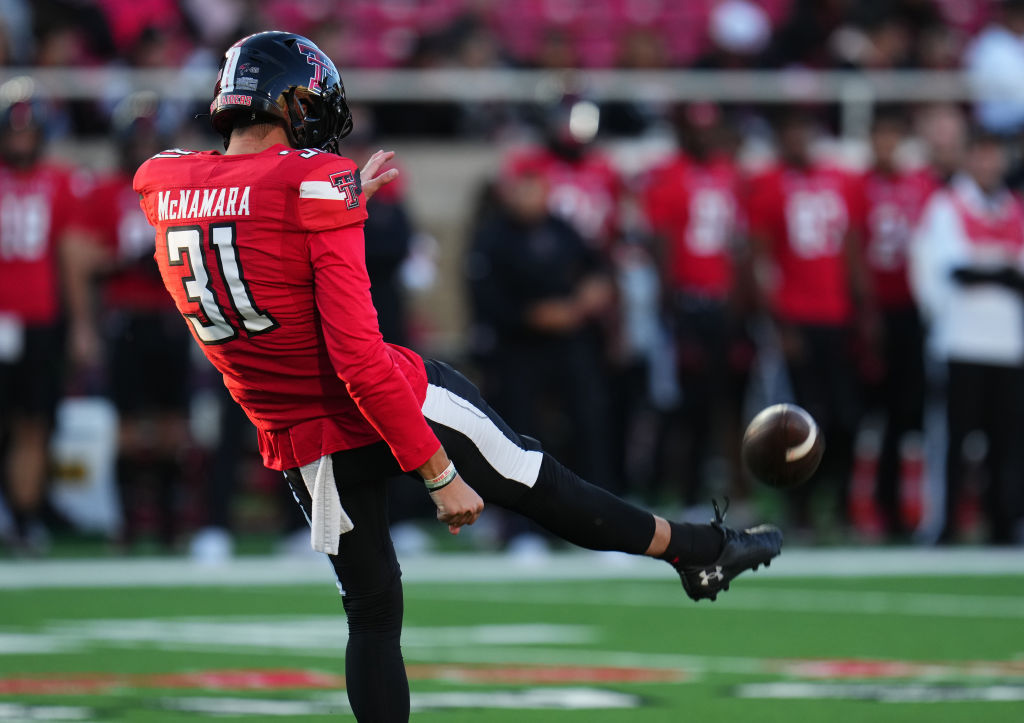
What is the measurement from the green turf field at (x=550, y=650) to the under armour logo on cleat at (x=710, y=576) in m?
0.77

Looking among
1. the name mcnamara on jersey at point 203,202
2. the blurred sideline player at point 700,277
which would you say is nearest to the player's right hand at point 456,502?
the name mcnamara on jersey at point 203,202

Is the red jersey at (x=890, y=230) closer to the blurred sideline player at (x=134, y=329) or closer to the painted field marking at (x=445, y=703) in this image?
the blurred sideline player at (x=134, y=329)

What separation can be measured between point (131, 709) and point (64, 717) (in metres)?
0.25

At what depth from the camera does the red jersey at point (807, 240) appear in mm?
10344

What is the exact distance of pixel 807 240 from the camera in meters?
10.3

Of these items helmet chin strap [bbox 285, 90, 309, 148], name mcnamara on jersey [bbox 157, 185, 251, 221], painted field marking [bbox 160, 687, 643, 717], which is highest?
helmet chin strap [bbox 285, 90, 309, 148]

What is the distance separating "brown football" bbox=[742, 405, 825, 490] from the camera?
193 inches

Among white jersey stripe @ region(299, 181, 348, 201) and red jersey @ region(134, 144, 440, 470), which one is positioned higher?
white jersey stripe @ region(299, 181, 348, 201)

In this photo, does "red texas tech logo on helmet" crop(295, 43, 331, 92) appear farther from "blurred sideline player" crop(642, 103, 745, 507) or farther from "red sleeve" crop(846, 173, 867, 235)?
"red sleeve" crop(846, 173, 867, 235)

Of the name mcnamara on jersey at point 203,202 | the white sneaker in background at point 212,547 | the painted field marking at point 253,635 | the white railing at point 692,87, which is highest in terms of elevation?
the name mcnamara on jersey at point 203,202

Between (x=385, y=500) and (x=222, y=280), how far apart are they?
706 mm

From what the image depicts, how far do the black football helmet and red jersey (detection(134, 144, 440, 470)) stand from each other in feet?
0.33

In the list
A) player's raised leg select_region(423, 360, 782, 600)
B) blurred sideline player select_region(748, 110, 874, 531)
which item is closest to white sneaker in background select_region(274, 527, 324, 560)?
blurred sideline player select_region(748, 110, 874, 531)

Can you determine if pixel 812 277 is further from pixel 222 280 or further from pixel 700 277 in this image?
pixel 222 280
